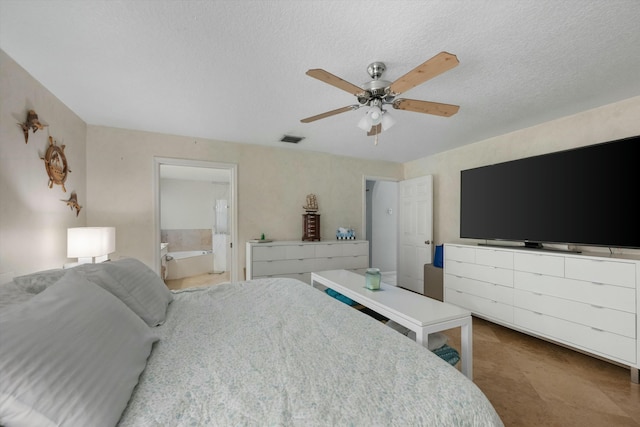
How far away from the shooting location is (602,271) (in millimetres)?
2223

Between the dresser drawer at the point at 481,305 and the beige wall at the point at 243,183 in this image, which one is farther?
the beige wall at the point at 243,183

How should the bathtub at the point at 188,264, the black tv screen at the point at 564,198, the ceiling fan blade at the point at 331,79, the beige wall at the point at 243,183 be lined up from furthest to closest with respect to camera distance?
the bathtub at the point at 188,264, the beige wall at the point at 243,183, the black tv screen at the point at 564,198, the ceiling fan blade at the point at 331,79

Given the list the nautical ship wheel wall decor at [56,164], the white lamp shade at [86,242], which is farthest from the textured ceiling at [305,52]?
the white lamp shade at [86,242]

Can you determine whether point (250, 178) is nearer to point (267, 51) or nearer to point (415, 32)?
point (267, 51)

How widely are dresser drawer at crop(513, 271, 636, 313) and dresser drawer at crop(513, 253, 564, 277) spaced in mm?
47

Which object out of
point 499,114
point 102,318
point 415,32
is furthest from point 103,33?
point 499,114

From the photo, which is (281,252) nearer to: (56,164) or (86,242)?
(86,242)

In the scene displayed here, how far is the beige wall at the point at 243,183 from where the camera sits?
3254 mm

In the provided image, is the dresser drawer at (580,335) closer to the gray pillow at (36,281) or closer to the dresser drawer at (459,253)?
the dresser drawer at (459,253)

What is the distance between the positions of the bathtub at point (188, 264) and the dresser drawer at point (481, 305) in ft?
15.6

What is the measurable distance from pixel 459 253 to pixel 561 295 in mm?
1078

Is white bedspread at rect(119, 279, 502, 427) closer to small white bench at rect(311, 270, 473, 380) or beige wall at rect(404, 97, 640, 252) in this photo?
small white bench at rect(311, 270, 473, 380)

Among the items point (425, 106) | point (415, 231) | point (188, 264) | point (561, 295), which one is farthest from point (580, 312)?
point (188, 264)

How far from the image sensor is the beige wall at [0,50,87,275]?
183 centimetres
